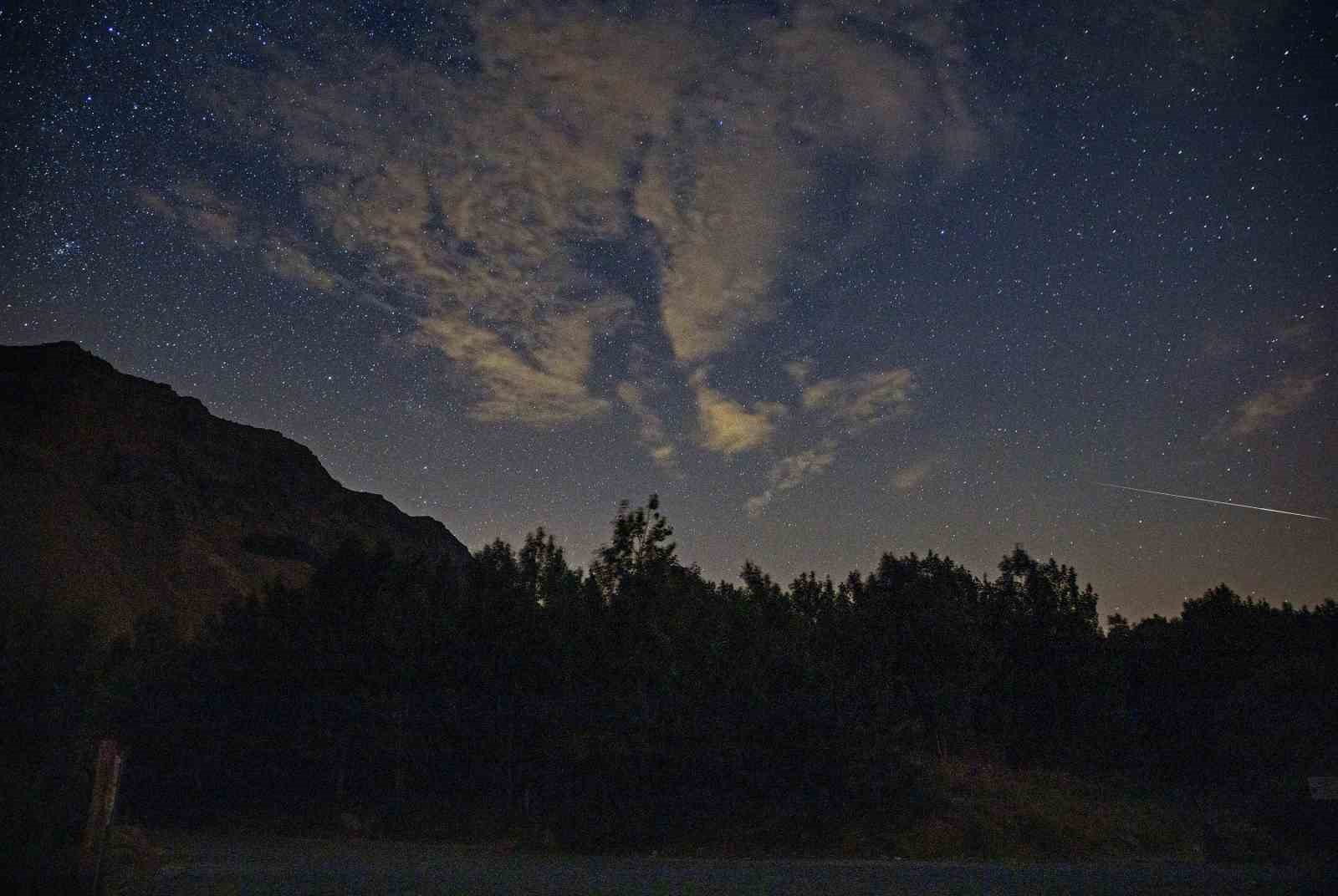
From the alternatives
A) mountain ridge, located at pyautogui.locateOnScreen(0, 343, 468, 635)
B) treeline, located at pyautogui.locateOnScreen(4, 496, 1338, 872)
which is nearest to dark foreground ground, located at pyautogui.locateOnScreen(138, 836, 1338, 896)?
treeline, located at pyautogui.locateOnScreen(4, 496, 1338, 872)

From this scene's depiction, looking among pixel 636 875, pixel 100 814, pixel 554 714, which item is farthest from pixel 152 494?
pixel 100 814

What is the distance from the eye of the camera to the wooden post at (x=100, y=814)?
1166cm

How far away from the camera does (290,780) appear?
34.7 metres

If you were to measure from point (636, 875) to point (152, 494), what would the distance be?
120 meters

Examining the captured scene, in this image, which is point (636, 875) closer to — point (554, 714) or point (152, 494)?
point (554, 714)

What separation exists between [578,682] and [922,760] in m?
13.7

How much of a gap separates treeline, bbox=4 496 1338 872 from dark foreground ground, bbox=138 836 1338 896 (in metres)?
3.45

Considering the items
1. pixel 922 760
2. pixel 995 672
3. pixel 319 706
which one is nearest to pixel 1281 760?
pixel 995 672

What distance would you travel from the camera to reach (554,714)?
31203mm

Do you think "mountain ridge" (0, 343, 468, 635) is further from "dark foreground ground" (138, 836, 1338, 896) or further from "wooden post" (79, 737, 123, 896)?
"wooden post" (79, 737, 123, 896)

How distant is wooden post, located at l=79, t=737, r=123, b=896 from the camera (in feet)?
38.3

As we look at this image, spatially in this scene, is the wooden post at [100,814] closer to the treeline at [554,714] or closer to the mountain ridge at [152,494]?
the treeline at [554,714]

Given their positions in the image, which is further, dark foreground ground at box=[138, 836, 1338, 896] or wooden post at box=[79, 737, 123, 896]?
dark foreground ground at box=[138, 836, 1338, 896]

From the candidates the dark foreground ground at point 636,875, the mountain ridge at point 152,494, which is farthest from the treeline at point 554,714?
the mountain ridge at point 152,494
